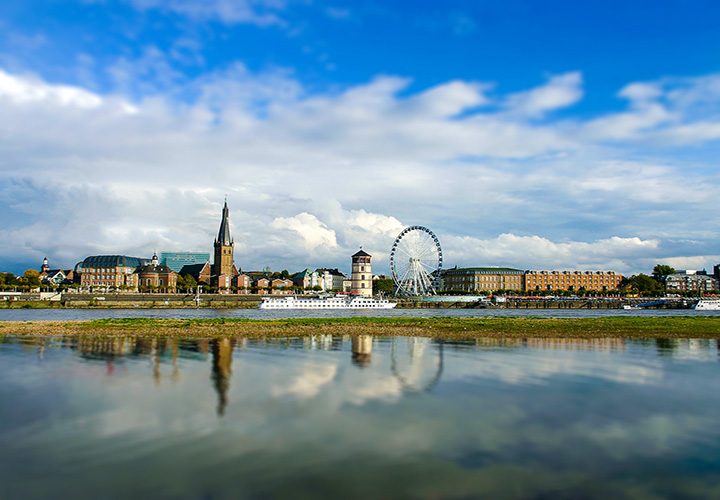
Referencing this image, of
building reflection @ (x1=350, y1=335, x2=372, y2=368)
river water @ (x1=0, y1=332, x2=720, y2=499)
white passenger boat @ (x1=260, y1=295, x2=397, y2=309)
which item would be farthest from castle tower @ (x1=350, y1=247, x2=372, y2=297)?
river water @ (x1=0, y1=332, x2=720, y2=499)

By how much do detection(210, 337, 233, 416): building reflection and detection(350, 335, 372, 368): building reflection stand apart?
22.0ft

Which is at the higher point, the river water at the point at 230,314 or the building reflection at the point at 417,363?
the building reflection at the point at 417,363

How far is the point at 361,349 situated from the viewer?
121 ft

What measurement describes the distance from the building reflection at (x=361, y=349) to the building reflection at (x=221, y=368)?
6.71 meters

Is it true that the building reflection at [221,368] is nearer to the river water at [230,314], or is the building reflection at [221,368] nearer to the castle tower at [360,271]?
the river water at [230,314]

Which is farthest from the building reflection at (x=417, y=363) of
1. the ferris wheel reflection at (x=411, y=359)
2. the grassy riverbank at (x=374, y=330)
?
the grassy riverbank at (x=374, y=330)

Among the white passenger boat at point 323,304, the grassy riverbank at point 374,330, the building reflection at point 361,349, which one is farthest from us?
the white passenger boat at point 323,304

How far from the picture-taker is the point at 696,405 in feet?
66.3

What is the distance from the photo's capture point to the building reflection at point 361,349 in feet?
99.3

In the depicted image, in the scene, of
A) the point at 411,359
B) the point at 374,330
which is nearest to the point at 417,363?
the point at 411,359

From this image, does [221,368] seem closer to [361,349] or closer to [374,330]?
[361,349]

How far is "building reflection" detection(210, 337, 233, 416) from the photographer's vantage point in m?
20.1

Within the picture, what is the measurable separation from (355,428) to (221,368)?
42.1ft

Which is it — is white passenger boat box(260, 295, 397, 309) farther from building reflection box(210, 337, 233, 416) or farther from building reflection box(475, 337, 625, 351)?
building reflection box(475, 337, 625, 351)
